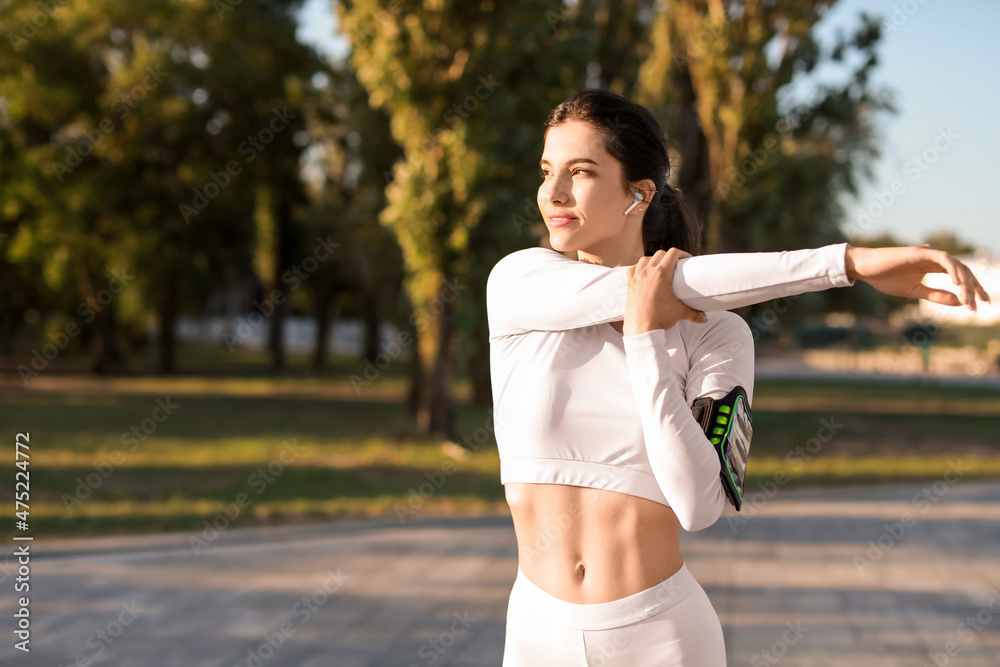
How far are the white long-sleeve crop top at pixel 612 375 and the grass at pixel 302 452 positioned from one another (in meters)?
7.32

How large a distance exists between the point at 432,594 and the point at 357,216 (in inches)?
734

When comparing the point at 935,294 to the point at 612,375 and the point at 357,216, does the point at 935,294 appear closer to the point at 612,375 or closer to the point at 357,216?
the point at 612,375

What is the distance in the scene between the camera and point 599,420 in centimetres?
174

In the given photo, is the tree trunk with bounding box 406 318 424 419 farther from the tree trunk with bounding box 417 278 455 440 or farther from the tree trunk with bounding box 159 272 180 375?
the tree trunk with bounding box 159 272 180 375

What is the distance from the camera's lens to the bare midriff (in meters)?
1.75

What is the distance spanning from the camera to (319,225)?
2758 centimetres

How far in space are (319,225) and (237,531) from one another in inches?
791

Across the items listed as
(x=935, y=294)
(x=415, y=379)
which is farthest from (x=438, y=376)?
(x=935, y=294)

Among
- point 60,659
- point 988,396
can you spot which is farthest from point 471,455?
point 988,396

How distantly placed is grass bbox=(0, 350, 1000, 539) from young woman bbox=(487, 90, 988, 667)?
23.9 ft

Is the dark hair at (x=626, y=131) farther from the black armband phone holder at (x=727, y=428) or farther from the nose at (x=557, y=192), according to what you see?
the black armband phone holder at (x=727, y=428)

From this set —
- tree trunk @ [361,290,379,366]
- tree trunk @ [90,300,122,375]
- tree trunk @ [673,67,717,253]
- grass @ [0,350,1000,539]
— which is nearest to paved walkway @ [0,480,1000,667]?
grass @ [0,350,1000,539]

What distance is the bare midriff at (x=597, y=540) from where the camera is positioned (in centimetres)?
175


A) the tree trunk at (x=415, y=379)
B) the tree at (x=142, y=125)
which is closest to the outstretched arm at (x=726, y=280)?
the tree trunk at (x=415, y=379)
